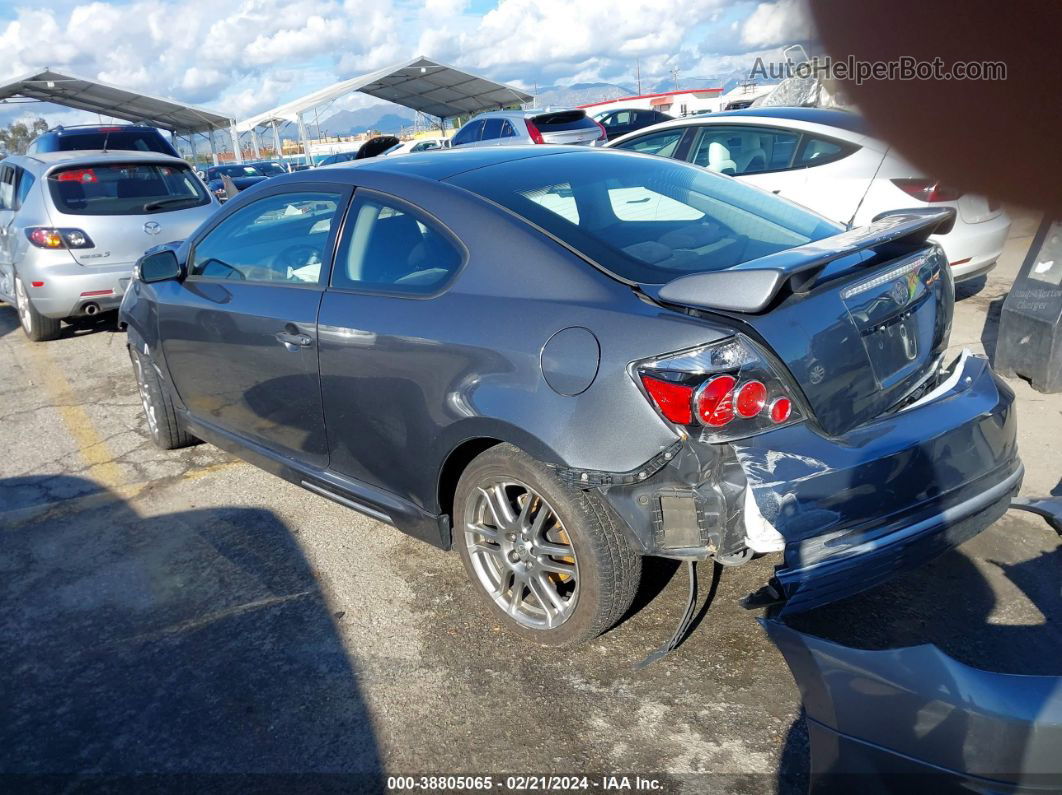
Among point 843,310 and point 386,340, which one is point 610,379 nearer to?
point 843,310

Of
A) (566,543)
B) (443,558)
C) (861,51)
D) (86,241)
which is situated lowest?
(443,558)

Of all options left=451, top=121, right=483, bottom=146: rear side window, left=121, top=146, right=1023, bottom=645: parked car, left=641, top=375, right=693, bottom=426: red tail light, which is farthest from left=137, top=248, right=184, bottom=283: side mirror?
left=451, top=121, right=483, bottom=146: rear side window

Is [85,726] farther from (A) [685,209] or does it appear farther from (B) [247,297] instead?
(A) [685,209]

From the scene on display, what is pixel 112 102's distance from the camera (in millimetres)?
30062

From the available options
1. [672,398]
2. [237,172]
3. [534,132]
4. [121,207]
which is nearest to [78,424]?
[121,207]

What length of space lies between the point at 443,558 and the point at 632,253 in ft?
5.01

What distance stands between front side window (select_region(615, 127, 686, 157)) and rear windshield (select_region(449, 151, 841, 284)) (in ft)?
12.6

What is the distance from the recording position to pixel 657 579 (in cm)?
321

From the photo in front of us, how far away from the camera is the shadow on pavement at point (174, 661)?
2404mm

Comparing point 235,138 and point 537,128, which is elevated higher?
point 235,138

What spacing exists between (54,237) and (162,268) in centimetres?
358

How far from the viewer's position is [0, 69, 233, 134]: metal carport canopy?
2570cm

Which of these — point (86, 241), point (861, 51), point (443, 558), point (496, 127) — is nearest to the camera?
point (861, 51)

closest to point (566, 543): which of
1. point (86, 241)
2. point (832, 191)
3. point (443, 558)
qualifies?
point (443, 558)
